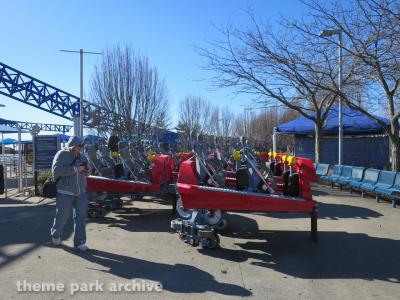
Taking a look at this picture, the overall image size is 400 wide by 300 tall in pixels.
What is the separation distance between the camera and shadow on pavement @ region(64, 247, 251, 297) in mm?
5047

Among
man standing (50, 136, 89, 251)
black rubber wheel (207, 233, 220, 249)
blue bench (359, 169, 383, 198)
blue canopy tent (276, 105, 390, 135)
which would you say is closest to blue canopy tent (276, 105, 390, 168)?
blue canopy tent (276, 105, 390, 135)

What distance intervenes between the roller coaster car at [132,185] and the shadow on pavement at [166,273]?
2.90 metres

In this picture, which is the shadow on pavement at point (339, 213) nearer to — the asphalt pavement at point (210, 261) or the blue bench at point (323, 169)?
the asphalt pavement at point (210, 261)

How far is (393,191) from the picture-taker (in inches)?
432

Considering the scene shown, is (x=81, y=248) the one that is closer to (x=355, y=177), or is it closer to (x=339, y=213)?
(x=339, y=213)

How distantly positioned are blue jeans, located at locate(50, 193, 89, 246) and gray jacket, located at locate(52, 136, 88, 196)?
0.35 feet

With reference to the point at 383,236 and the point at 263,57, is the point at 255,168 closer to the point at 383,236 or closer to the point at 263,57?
the point at 383,236

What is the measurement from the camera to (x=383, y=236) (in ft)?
25.1

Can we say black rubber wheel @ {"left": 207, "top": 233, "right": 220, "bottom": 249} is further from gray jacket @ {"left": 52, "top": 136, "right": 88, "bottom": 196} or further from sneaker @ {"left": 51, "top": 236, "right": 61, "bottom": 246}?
sneaker @ {"left": 51, "top": 236, "right": 61, "bottom": 246}

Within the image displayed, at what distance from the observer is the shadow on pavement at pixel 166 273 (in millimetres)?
5047

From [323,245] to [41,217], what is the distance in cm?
596

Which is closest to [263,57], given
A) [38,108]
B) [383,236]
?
[383,236]

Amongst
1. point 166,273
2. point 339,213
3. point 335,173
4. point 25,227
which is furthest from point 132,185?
point 335,173

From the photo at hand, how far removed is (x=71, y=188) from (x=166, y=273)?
210 cm
